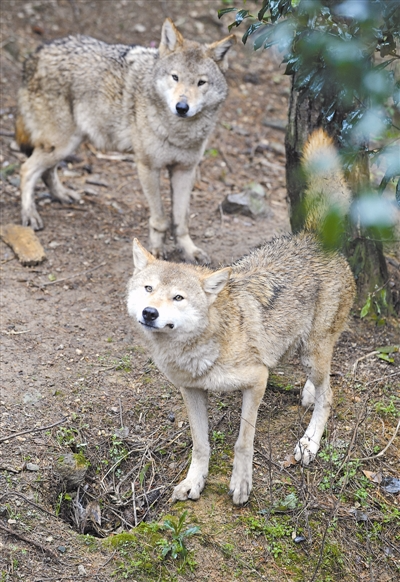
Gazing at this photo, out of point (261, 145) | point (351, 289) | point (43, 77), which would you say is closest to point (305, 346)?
point (351, 289)

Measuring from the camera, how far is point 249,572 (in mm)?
4320

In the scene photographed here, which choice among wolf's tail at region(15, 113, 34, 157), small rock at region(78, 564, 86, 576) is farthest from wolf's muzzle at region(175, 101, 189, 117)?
small rock at region(78, 564, 86, 576)

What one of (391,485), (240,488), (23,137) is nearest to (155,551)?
(240,488)

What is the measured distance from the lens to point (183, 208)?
7797 millimetres

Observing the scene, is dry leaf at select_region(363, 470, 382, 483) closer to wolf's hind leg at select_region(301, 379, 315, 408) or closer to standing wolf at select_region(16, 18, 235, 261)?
wolf's hind leg at select_region(301, 379, 315, 408)

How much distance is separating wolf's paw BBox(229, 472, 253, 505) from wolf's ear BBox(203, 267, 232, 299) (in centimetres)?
125

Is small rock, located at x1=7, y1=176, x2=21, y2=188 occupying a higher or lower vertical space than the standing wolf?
lower

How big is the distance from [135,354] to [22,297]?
143cm

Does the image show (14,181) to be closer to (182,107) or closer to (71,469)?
(182,107)

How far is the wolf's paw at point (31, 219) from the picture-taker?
26.6ft

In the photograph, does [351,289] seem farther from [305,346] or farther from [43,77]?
[43,77]

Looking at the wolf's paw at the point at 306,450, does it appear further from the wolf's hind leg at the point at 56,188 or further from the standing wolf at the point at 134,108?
the wolf's hind leg at the point at 56,188

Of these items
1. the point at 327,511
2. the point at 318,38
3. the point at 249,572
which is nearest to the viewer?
the point at 318,38

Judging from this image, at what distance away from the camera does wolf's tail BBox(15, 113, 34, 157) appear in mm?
8336
